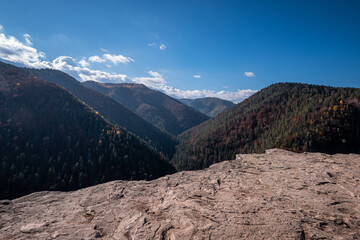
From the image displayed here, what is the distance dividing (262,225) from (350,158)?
45.5ft

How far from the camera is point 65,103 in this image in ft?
545

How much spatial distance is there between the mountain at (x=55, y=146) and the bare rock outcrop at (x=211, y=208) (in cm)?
11228

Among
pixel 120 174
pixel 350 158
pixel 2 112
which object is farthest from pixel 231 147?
pixel 2 112

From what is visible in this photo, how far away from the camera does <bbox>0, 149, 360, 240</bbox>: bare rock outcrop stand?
7.42m

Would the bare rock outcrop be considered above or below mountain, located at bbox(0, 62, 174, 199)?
above

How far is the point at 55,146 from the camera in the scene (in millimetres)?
123438

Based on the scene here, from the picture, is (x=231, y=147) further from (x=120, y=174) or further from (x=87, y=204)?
(x=87, y=204)

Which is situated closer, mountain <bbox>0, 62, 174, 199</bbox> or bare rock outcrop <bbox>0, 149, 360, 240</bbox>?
bare rock outcrop <bbox>0, 149, 360, 240</bbox>

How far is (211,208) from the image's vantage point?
9.09 metres

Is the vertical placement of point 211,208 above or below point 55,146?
above

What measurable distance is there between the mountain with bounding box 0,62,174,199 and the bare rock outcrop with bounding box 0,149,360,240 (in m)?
112

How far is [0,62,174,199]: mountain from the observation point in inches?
3917

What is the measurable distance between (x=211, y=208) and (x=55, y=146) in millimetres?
152038

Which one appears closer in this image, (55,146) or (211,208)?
(211,208)
